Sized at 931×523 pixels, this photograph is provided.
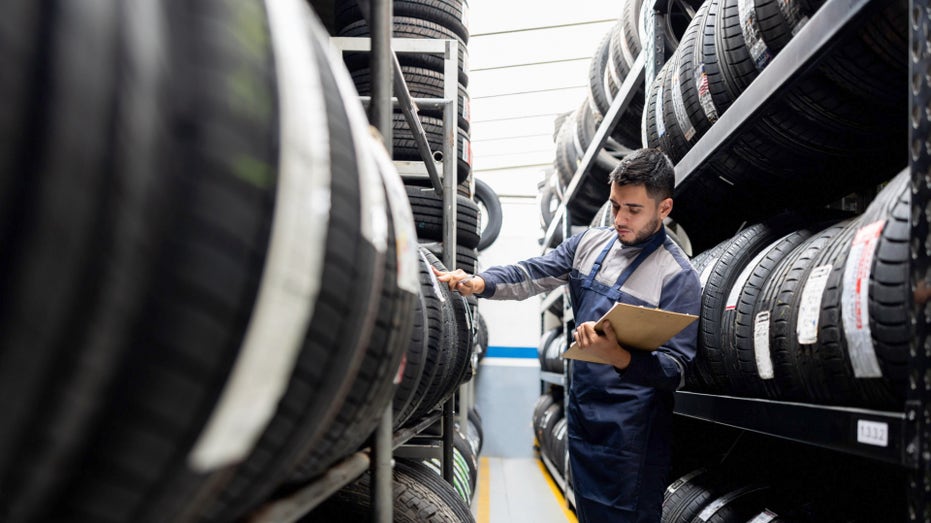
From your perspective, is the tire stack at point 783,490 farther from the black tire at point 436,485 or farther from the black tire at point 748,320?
the black tire at point 436,485

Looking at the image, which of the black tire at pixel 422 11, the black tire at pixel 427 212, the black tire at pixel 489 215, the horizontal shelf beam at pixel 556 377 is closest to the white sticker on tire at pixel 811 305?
the black tire at pixel 427 212

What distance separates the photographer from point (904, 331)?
1.00 metres

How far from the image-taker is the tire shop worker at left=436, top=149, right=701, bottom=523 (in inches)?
76.5

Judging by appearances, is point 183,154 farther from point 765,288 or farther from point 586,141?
point 586,141

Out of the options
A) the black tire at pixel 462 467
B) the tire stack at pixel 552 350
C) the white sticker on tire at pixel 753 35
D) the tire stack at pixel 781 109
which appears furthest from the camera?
the tire stack at pixel 552 350

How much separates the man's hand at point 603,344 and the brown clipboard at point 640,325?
15mm

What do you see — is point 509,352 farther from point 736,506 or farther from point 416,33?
point 736,506

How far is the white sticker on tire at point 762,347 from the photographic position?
1539 millimetres

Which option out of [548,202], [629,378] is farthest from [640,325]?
[548,202]

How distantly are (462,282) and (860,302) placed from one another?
1.18 metres

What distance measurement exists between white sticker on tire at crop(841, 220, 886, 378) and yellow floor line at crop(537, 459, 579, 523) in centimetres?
239

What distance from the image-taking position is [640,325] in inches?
63.1

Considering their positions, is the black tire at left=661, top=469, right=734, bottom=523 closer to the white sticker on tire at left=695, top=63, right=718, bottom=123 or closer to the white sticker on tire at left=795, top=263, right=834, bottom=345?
the white sticker on tire at left=795, top=263, right=834, bottom=345

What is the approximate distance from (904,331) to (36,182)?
1107 mm
